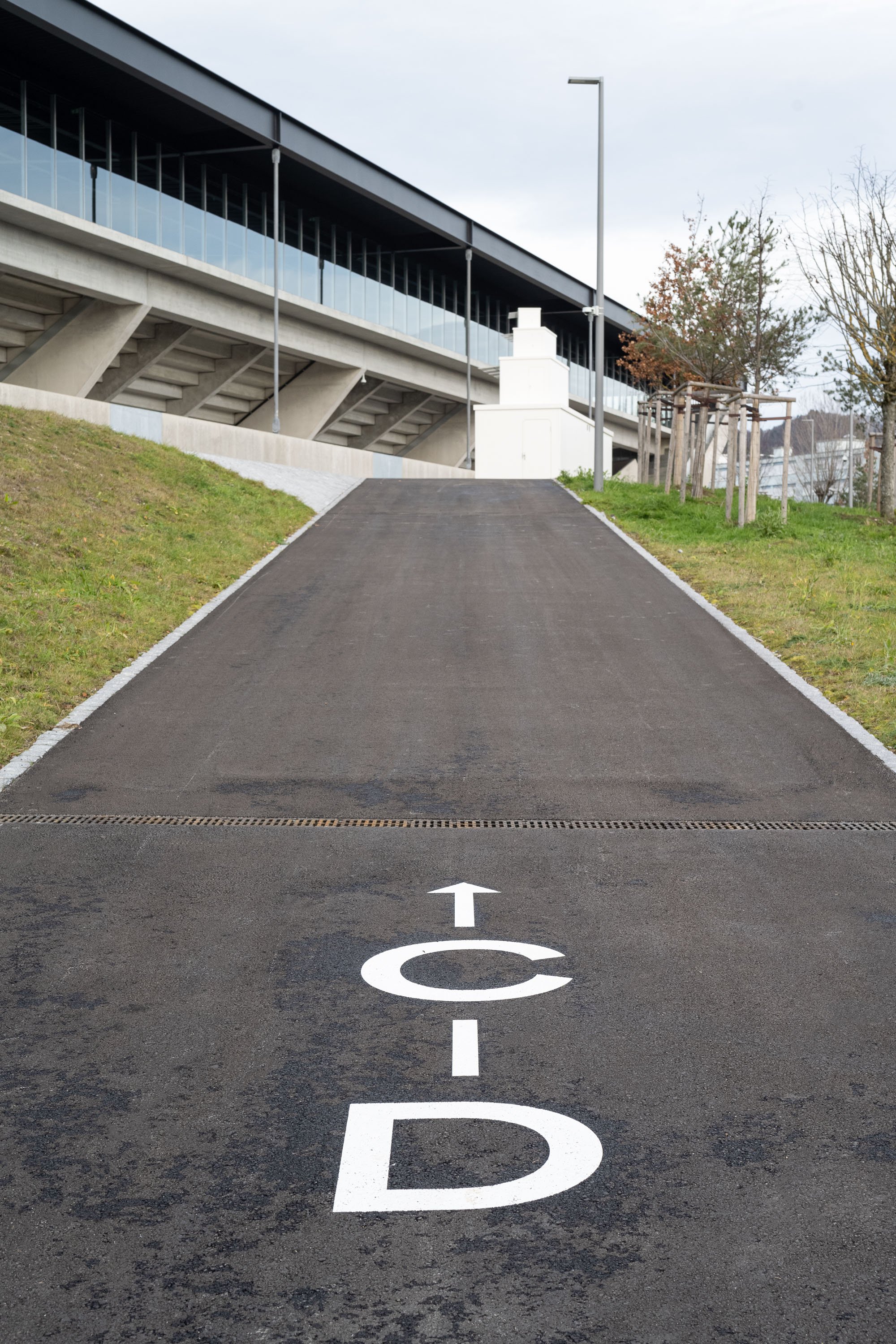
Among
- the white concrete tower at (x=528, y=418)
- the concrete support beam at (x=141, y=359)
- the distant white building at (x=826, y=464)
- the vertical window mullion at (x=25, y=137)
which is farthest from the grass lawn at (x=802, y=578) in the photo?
the distant white building at (x=826, y=464)

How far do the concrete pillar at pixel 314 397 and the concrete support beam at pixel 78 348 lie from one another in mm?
10348

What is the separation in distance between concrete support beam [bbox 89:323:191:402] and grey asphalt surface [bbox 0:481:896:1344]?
29175 mm

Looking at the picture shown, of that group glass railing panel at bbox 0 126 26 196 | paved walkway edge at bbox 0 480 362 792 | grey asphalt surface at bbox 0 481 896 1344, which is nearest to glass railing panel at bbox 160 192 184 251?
glass railing panel at bbox 0 126 26 196

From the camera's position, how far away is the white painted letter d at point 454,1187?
340 centimetres

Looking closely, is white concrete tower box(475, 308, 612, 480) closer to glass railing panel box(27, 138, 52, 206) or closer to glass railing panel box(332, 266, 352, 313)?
glass railing panel box(332, 266, 352, 313)

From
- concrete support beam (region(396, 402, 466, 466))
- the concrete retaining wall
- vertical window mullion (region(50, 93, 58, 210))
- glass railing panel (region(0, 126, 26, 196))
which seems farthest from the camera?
concrete support beam (region(396, 402, 466, 466))

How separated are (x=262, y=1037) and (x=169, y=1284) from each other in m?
1.46

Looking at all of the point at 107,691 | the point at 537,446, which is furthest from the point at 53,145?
the point at 107,691

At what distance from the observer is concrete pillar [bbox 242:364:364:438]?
4428 cm

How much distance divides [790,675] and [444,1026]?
7.77 m

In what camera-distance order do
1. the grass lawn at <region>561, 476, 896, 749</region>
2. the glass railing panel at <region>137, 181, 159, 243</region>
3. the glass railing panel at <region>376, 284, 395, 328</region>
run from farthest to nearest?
the glass railing panel at <region>376, 284, 395, 328</region> → the glass railing panel at <region>137, 181, 159, 243</region> → the grass lawn at <region>561, 476, 896, 749</region>

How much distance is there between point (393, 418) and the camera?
175ft

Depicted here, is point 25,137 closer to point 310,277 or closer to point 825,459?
point 310,277

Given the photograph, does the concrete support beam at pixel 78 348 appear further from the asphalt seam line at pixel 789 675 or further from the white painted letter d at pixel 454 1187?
the white painted letter d at pixel 454 1187
